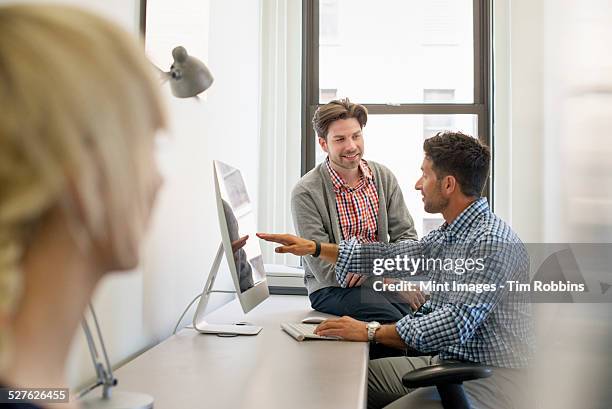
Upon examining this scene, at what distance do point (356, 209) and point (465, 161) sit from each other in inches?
23.6

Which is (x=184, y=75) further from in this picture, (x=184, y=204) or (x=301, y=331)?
(x=301, y=331)

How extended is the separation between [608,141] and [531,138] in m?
1.78

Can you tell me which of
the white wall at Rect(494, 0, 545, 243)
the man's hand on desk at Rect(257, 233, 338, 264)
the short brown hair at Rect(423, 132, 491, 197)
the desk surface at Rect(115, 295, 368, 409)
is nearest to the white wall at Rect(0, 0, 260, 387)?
the desk surface at Rect(115, 295, 368, 409)

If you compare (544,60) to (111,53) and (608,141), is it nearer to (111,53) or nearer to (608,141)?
(608,141)

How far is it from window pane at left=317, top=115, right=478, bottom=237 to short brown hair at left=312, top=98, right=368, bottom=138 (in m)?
1.32

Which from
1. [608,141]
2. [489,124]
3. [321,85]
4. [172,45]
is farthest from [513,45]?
[172,45]

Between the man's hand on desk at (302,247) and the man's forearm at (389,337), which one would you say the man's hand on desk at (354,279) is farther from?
the man's forearm at (389,337)

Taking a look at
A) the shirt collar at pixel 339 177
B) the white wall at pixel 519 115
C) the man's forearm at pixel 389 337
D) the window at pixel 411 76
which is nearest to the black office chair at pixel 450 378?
the man's forearm at pixel 389 337

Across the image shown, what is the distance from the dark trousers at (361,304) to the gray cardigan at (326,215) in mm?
46

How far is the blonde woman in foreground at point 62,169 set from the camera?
37 centimetres

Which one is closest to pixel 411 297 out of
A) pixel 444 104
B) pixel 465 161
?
pixel 465 161

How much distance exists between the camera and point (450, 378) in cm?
151

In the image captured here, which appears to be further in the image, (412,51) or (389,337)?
(412,51)

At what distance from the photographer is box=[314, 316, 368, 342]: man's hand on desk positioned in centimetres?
184
